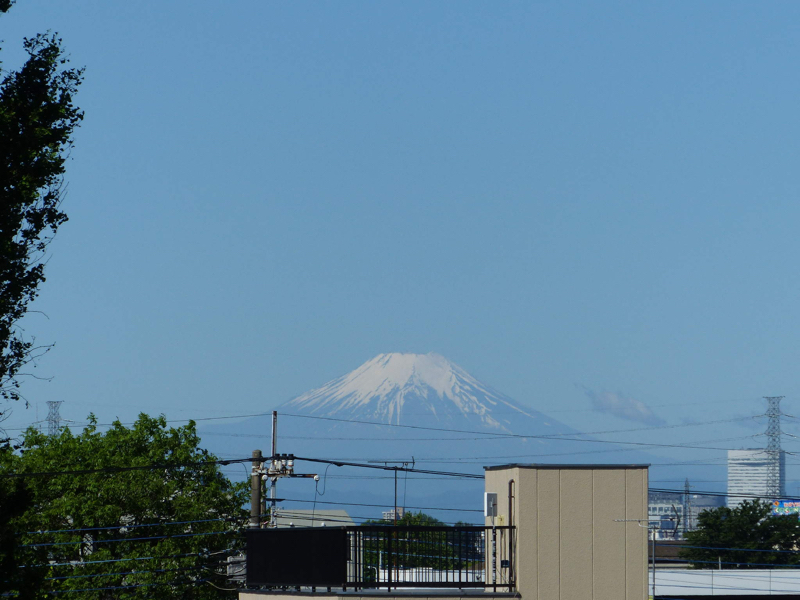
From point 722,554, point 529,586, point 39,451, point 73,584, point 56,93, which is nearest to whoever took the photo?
point 529,586

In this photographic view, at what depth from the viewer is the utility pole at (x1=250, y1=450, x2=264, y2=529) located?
3428 cm

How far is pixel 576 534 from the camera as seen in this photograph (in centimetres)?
1702

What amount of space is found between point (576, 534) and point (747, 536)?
79.3 metres

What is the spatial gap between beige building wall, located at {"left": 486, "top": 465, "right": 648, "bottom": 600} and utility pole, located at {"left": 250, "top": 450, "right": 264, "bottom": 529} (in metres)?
18.3

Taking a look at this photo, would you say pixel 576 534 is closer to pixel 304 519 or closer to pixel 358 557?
pixel 358 557

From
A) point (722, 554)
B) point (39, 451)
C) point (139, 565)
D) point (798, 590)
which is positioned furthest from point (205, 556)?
point (722, 554)

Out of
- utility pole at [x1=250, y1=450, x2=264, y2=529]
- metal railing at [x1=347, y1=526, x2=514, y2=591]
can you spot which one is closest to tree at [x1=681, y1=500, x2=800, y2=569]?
utility pole at [x1=250, y1=450, x2=264, y2=529]

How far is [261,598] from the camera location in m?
17.7

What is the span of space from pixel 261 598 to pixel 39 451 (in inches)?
1169

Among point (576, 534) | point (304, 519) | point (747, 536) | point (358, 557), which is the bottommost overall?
point (747, 536)

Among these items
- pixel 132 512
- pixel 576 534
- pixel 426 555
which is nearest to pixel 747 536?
pixel 132 512

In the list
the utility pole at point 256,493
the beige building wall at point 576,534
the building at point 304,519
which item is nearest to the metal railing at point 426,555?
the beige building wall at point 576,534

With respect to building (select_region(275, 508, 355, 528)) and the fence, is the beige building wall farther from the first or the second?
building (select_region(275, 508, 355, 528))

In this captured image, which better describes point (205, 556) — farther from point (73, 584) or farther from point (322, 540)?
point (322, 540)
